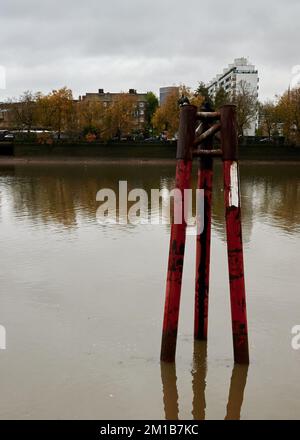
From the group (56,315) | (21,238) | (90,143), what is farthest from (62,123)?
(56,315)

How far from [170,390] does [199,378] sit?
50cm

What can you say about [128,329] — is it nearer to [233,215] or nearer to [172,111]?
[233,215]

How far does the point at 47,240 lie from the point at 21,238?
98 cm

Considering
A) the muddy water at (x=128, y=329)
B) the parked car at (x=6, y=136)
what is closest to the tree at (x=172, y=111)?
the parked car at (x=6, y=136)

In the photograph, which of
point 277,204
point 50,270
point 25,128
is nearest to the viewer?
point 50,270

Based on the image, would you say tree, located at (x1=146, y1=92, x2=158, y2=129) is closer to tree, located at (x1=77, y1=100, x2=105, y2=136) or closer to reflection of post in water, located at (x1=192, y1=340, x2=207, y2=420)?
tree, located at (x1=77, y1=100, x2=105, y2=136)

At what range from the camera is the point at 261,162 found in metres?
60.5

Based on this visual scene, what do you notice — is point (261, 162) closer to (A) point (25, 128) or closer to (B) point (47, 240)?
(A) point (25, 128)

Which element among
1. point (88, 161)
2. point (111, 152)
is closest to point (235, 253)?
point (88, 161)

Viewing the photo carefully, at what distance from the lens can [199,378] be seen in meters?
7.37

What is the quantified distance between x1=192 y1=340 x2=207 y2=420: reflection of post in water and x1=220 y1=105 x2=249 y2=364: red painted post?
81 cm

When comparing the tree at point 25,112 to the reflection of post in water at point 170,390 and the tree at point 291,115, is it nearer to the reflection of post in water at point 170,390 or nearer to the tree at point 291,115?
the tree at point 291,115

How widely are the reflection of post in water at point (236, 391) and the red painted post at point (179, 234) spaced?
3.18 ft

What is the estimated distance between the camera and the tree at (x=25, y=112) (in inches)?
2968
